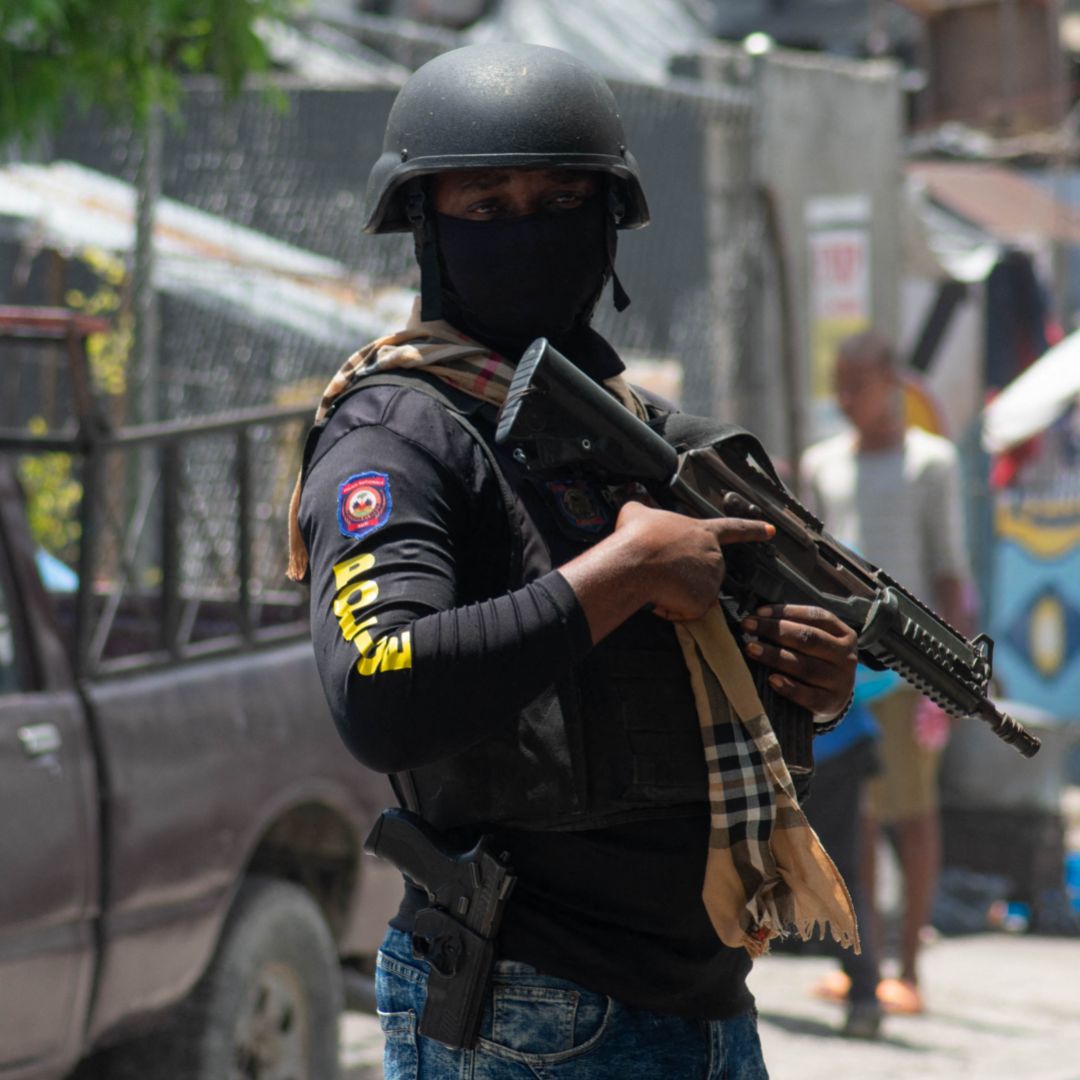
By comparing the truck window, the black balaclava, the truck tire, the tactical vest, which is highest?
the black balaclava

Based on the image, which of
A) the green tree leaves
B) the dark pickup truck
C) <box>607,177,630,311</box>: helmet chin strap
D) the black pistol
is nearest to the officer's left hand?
the black pistol

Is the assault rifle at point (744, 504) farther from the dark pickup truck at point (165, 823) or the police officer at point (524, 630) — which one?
the dark pickup truck at point (165, 823)

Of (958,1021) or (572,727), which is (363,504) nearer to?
(572,727)

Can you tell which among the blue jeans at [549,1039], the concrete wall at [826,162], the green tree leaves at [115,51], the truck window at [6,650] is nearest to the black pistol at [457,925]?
the blue jeans at [549,1039]

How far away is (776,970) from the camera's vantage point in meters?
7.32

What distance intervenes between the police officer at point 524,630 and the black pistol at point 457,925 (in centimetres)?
3

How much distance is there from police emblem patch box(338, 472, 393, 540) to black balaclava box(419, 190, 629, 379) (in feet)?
1.11

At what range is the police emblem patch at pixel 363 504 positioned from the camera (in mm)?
2107

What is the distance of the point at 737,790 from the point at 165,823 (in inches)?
95.4

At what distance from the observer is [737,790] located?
88.0 inches

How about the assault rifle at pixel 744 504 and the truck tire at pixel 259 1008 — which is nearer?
the assault rifle at pixel 744 504

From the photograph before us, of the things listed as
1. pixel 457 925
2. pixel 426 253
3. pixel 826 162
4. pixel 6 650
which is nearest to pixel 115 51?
pixel 6 650

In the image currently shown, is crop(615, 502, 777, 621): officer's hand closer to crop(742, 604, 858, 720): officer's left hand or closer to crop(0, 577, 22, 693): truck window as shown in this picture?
crop(742, 604, 858, 720): officer's left hand

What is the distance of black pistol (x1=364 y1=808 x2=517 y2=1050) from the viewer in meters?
2.18
